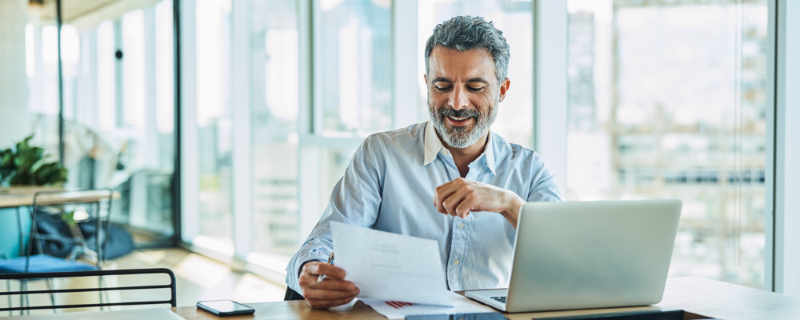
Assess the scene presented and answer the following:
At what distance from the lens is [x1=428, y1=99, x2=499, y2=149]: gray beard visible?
1.86 meters

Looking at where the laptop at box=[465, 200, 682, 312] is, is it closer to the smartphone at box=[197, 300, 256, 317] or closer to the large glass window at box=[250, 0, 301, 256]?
the smartphone at box=[197, 300, 256, 317]

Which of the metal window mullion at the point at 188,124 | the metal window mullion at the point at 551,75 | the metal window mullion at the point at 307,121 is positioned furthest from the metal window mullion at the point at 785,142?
the metal window mullion at the point at 188,124

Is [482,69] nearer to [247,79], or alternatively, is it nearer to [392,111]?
[392,111]

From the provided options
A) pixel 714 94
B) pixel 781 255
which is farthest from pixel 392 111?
pixel 781 255

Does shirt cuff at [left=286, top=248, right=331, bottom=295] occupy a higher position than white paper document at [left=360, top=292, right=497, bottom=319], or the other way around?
shirt cuff at [left=286, top=248, right=331, bottom=295]

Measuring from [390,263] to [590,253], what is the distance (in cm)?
38

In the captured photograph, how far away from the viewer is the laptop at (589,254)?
1.29 metres

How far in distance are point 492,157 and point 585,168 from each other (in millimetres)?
1255

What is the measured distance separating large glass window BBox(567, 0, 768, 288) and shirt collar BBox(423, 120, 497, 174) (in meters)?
1.12

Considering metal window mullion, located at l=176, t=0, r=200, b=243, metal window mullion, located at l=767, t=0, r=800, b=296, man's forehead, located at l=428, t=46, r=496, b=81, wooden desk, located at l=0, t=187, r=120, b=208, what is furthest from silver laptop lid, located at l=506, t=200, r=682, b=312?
metal window mullion, located at l=176, t=0, r=200, b=243

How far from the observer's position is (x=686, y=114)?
2699mm

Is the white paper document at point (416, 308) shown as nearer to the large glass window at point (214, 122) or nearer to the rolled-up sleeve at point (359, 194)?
the rolled-up sleeve at point (359, 194)

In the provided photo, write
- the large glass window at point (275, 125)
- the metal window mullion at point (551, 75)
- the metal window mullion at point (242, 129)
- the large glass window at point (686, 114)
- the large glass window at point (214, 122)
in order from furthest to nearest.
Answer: the large glass window at point (214, 122) → the metal window mullion at point (242, 129) → the large glass window at point (275, 125) → the metal window mullion at point (551, 75) → the large glass window at point (686, 114)

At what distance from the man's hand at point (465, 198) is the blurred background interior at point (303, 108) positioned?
1.46m
